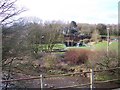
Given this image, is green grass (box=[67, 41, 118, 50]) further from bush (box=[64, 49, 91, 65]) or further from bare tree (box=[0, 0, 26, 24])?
bare tree (box=[0, 0, 26, 24])

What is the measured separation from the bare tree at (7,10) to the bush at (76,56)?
2879 millimetres

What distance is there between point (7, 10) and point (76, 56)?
3494mm

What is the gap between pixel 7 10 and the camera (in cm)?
574

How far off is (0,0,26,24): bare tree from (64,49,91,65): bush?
2879mm

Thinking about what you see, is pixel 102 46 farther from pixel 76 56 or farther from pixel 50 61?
pixel 50 61

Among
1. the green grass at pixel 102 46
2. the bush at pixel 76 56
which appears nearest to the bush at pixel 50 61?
the bush at pixel 76 56

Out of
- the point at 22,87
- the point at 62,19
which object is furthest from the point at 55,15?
the point at 22,87

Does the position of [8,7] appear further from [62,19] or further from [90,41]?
[90,41]

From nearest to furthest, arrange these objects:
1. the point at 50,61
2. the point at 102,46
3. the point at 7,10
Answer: the point at 7,10 < the point at 50,61 < the point at 102,46

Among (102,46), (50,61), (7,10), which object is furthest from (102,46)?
(7,10)

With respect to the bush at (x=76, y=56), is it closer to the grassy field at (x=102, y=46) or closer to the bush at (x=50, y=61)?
the grassy field at (x=102, y=46)

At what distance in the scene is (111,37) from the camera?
7578mm

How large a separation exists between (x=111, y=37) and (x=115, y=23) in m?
0.76

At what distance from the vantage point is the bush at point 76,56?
8266mm
